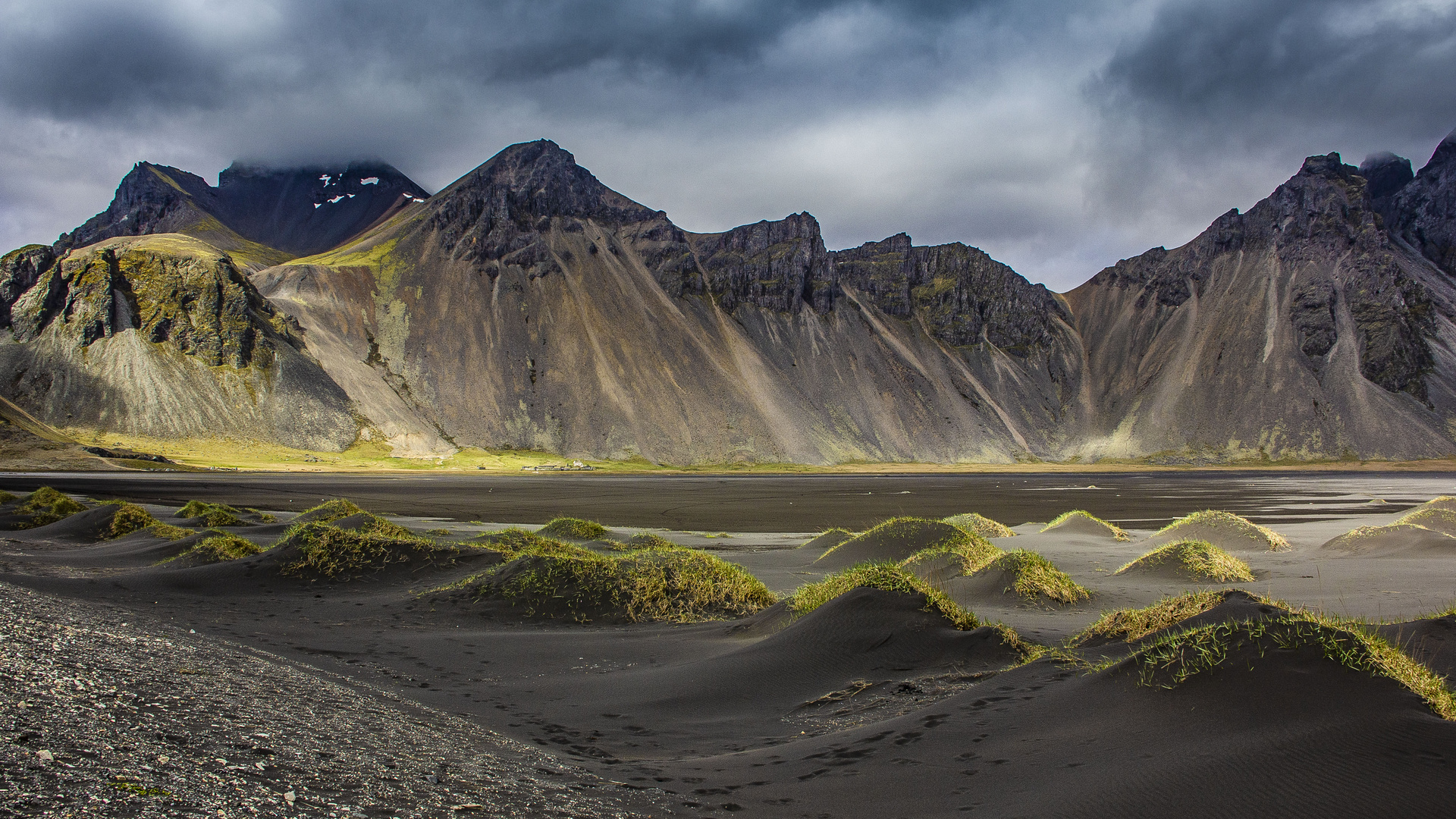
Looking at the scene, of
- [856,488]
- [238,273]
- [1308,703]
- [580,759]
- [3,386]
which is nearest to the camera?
[1308,703]

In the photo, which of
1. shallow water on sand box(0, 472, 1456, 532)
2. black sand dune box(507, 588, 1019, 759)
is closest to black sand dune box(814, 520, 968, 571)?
shallow water on sand box(0, 472, 1456, 532)

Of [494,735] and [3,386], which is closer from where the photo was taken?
[494,735]

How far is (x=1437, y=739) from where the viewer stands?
15.2 ft

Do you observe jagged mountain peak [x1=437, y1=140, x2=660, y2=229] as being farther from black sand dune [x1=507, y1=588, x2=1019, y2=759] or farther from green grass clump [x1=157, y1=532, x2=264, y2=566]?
black sand dune [x1=507, y1=588, x2=1019, y2=759]

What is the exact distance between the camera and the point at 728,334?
137750 millimetres

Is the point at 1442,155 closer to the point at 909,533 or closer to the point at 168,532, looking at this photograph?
the point at 909,533

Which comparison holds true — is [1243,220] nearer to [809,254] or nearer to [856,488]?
[809,254]

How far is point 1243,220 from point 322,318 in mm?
170689

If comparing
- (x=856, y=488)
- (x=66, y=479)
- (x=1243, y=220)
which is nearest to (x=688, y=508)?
(x=856, y=488)

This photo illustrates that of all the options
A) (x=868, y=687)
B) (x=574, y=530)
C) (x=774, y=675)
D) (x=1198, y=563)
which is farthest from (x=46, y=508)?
(x=1198, y=563)

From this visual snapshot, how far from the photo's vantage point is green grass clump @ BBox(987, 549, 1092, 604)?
14938 millimetres

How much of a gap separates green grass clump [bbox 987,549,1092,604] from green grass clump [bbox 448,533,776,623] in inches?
199

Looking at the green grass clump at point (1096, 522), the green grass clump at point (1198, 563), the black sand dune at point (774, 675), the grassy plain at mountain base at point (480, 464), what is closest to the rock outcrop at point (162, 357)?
the grassy plain at mountain base at point (480, 464)

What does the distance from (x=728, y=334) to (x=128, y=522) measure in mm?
116952
